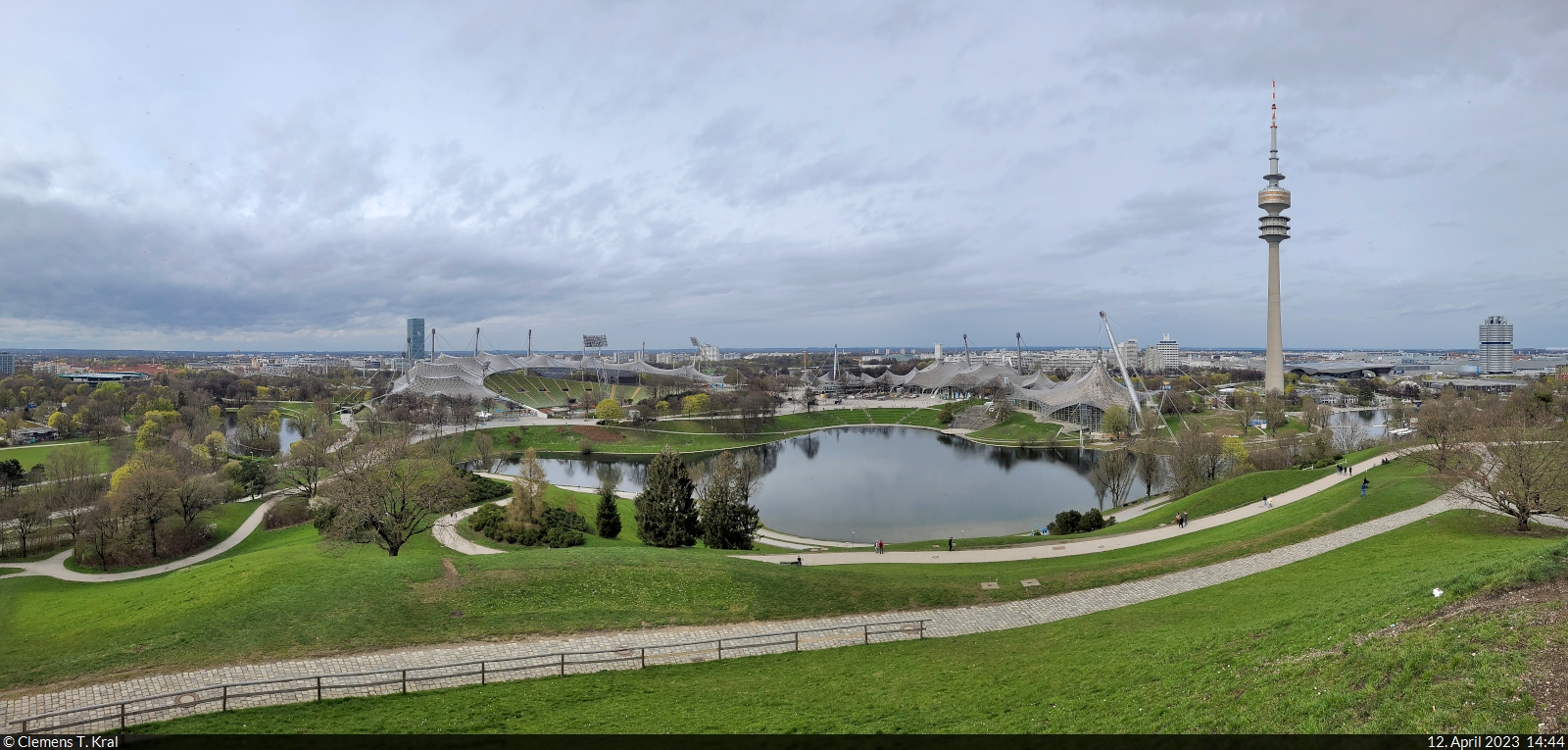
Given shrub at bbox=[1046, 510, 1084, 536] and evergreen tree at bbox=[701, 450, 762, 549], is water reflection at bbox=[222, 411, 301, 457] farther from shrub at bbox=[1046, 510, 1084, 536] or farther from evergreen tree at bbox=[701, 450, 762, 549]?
shrub at bbox=[1046, 510, 1084, 536]

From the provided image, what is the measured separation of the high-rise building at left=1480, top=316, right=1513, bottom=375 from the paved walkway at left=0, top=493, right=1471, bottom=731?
177404 mm

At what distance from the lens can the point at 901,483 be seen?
42.8 meters

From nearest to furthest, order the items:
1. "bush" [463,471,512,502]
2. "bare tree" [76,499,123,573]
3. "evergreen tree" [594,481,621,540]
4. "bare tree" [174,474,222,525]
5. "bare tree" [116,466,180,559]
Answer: "bare tree" [76,499,123,573], "bare tree" [116,466,180,559], "evergreen tree" [594,481,621,540], "bare tree" [174,474,222,525], "bush" [463,471,512,502]

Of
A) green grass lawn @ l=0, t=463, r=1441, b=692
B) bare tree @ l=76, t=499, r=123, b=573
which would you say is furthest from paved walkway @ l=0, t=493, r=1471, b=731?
bare tree @ l=76, t=499, r=123, b=573

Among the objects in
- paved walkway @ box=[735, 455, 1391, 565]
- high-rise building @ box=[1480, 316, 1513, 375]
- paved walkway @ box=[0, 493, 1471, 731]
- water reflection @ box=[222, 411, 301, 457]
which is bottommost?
water reflection @ box=[222, 411, 301, 457]

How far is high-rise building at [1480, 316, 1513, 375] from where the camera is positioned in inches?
5507

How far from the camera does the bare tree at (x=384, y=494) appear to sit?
21.8 m

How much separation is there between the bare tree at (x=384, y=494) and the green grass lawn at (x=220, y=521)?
6.93m

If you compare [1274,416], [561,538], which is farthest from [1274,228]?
[561,538]

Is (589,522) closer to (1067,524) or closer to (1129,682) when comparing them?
(1067,524)

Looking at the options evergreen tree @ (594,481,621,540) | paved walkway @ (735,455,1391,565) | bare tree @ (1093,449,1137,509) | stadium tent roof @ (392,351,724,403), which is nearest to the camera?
paved walkway @ (735,455,1391,565)
